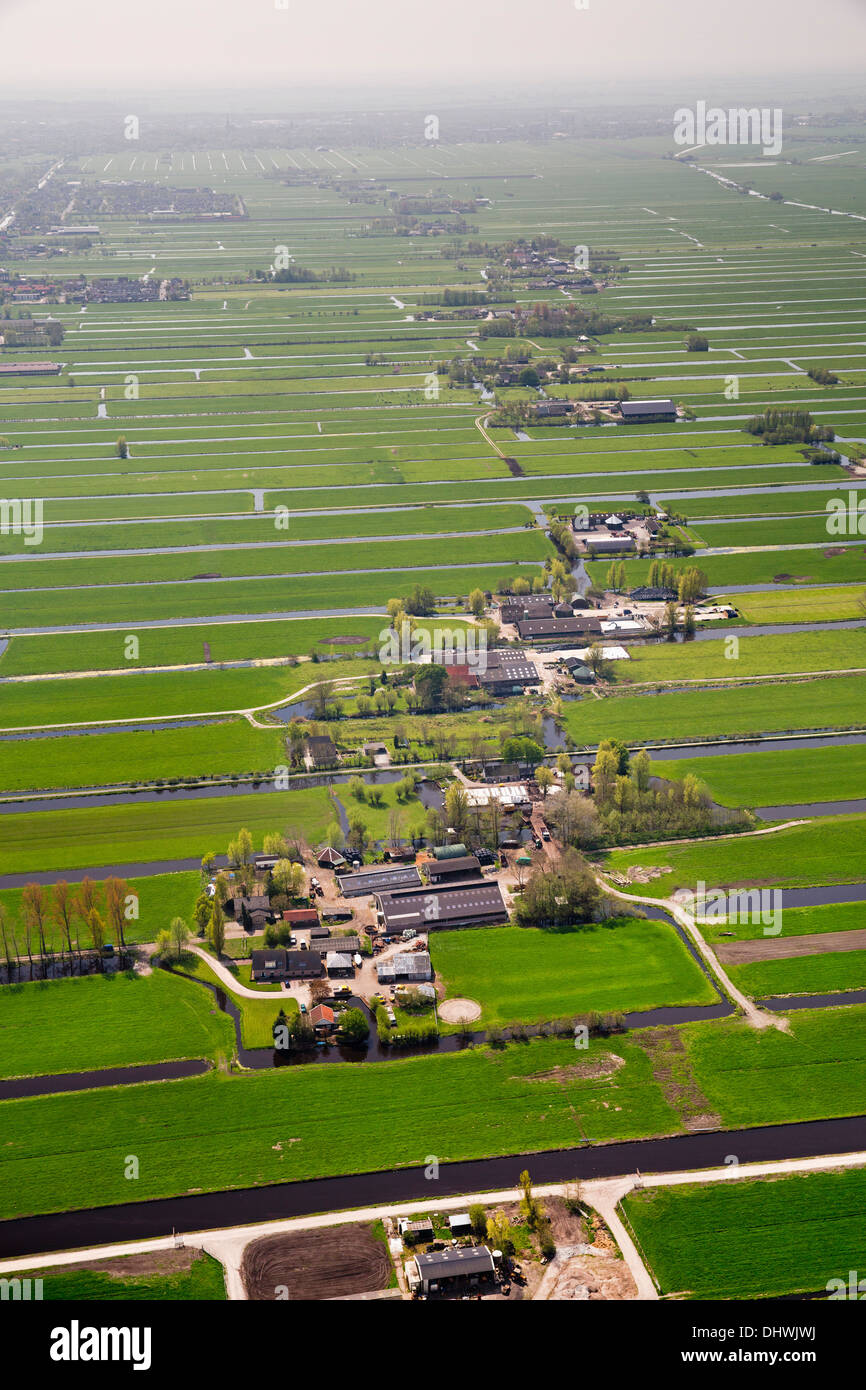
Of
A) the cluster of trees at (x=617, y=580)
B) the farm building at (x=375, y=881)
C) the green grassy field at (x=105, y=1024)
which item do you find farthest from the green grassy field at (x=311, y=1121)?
the cluster of trees at (x=617, y=580)

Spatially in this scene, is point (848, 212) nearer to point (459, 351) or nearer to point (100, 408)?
point (459, 351)

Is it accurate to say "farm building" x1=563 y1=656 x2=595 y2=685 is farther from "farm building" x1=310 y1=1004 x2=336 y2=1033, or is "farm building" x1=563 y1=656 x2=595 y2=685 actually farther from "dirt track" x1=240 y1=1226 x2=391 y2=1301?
"dirt track" x1=240 y1=1226 x2=391 y2=1301

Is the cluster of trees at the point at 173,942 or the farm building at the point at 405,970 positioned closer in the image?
the farm building at the point at 405,970

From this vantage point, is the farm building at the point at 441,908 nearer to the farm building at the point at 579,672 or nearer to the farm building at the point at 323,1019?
the farm building at the point at 323,1019

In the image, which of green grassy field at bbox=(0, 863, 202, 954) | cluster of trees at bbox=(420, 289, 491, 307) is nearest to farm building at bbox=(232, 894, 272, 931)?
green grassy field at bbox=(0, 863, 202, 954)

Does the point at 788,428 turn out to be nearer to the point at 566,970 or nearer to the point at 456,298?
the point at 456,298

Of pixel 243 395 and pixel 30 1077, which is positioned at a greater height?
pixel 243 395

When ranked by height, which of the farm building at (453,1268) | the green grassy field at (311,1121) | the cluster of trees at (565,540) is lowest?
the farm building at (453,1268)
